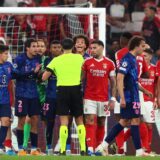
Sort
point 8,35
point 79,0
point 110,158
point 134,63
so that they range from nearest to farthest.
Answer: point 110,158, point 134,63, point 8,35, point 79,0

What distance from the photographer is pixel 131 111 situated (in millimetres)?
19031

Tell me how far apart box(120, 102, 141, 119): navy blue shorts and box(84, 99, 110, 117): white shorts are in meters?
0.53

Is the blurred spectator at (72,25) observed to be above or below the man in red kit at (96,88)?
above

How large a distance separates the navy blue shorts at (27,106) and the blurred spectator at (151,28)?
5.71 meters

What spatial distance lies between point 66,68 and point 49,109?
50.7 inches

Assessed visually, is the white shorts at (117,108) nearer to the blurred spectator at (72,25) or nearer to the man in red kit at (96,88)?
the man in red kit at (96,88)

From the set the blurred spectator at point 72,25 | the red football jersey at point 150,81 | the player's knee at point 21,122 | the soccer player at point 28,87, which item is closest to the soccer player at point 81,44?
the soccer player at point 28,87

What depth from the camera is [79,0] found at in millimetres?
25641

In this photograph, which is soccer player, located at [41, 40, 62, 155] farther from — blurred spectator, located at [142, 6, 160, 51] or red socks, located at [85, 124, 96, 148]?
blurred spectator, located at [142, 6, 160, 51]

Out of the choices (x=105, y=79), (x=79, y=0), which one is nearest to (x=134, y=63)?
(x=105, y=79)

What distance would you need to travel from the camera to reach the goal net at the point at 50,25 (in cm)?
2106

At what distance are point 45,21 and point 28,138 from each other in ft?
13.7

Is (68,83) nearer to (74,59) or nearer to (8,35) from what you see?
(74,59)

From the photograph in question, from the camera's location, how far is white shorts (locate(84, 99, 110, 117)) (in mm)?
19422
